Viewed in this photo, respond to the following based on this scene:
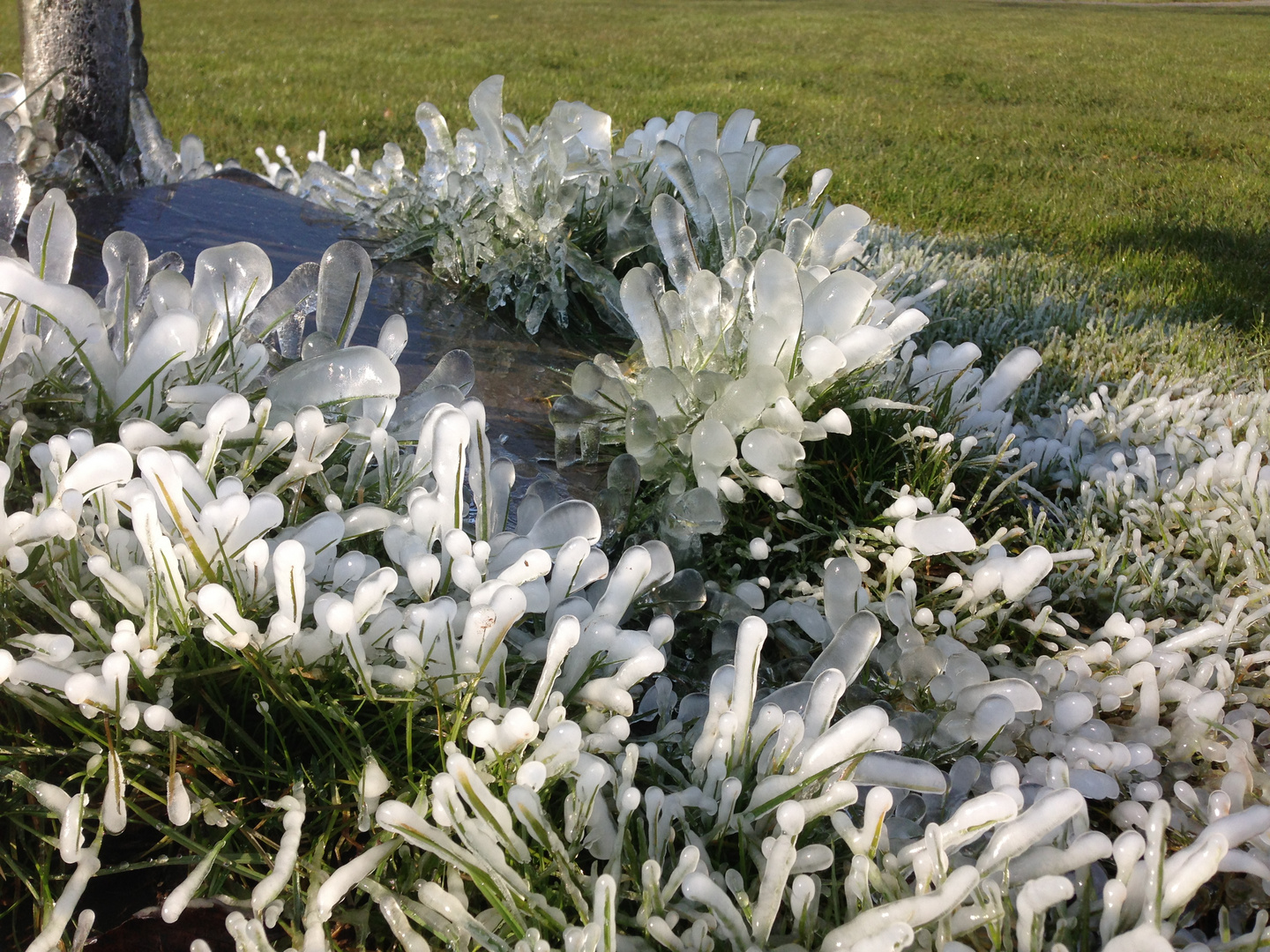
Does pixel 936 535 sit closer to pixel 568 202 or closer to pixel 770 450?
pixel 770 450

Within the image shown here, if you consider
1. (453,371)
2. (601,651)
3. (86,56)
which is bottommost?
(601,651)

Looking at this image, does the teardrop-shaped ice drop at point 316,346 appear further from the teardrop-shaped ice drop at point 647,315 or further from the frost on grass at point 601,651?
the teardrop-shaped ice drop at point 647,315

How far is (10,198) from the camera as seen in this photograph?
5.35ft

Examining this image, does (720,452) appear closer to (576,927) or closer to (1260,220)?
(576,927)

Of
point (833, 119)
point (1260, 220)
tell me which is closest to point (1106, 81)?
point (833, 119)

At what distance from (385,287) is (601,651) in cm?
137

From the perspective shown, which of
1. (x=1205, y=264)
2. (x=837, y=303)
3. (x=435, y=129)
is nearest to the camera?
(x=837, y=303)

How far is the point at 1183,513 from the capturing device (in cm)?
172

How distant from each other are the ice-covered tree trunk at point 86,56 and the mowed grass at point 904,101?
237cm

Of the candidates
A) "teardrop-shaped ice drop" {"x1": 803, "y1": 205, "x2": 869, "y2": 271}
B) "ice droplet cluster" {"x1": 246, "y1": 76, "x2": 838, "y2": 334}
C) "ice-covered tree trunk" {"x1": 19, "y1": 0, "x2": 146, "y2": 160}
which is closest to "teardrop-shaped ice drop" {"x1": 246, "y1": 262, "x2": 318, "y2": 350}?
"ice droplet cluster" {"x1": 246, "y1": 76, "x2": 838, "y2": 334}

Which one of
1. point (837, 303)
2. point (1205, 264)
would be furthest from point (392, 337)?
point (1205, 264)

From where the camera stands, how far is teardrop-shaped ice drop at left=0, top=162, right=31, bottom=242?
1625 mm

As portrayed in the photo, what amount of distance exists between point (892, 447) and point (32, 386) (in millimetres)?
1288

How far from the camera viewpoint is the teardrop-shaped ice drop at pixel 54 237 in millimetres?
1339
